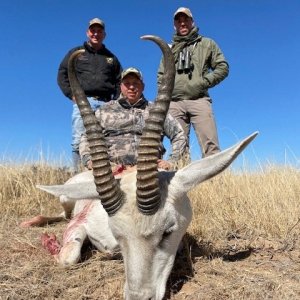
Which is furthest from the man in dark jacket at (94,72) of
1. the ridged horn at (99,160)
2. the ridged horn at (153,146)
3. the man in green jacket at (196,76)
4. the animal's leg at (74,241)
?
the ridged horn at (153,146)

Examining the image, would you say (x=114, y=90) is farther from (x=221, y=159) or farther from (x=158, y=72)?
A: (x=221, y=159)

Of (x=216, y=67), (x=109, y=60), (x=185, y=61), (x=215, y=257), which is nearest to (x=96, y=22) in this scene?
(x=109, y=60)

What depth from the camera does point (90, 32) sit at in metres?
9.66

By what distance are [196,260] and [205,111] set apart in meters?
4.79

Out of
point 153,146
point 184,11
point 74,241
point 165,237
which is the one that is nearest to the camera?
point 165,237

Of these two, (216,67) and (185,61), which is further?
(216,67)

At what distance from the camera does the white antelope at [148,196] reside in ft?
11.8

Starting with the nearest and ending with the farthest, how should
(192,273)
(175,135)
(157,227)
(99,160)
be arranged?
1. (157,227)
2. (99,160)
3. (192,273)
4. (175,135)

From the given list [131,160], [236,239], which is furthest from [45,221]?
[236,239]

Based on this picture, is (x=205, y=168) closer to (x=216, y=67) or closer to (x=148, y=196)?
(x=148, y=196)

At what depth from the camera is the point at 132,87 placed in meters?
7.20

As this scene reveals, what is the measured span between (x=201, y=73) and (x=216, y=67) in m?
0.33

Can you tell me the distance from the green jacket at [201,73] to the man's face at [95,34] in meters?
1.83

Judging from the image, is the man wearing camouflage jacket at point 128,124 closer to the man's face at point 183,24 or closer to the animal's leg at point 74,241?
the animal's leg at point 74,241
